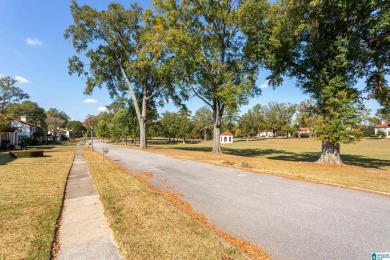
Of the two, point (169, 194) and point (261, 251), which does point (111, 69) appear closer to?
point (169, 194)

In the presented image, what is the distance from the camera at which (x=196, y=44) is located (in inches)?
843

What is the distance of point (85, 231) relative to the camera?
427 centimetres

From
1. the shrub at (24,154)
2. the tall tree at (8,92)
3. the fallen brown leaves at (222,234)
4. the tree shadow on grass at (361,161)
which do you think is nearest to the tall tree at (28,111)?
the tall tree at (8,92)

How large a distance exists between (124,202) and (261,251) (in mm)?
3895

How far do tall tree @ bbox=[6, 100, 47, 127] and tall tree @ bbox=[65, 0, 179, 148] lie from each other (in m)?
52.3

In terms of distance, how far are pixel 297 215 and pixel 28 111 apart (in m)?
83.1

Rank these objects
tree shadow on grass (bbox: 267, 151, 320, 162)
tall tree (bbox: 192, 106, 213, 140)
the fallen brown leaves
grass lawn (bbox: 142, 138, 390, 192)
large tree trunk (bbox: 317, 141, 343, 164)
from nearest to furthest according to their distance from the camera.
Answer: the fallen brown leaves
grass lawn (bbox: 142, 138, 390, 192)
large tree trunk (bbox: 317, 141, 343, 164)
tree shadow on grass (bbox: 267, 151, 320, 162)
tall tree (bbox: 192, 106, 213, 140)

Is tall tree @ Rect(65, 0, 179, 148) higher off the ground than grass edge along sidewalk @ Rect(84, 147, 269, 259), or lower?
higher

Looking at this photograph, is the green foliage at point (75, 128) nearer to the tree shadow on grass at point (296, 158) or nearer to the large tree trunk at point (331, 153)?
the tree shadow on grass at point (296, 158)

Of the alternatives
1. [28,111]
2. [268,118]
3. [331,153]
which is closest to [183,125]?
[268,118]

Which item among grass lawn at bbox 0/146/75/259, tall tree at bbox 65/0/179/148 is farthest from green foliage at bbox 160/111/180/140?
grass lawn at bbox 0/146/75/259

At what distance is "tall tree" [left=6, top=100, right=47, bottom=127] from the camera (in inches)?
2547

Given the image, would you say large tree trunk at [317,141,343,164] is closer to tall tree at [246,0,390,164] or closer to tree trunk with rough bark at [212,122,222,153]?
tall tree at [246,0,390,164]

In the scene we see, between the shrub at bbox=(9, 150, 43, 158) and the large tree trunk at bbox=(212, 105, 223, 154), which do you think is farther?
the large tree trunk at bbox=(212, 105, 223, 154)
